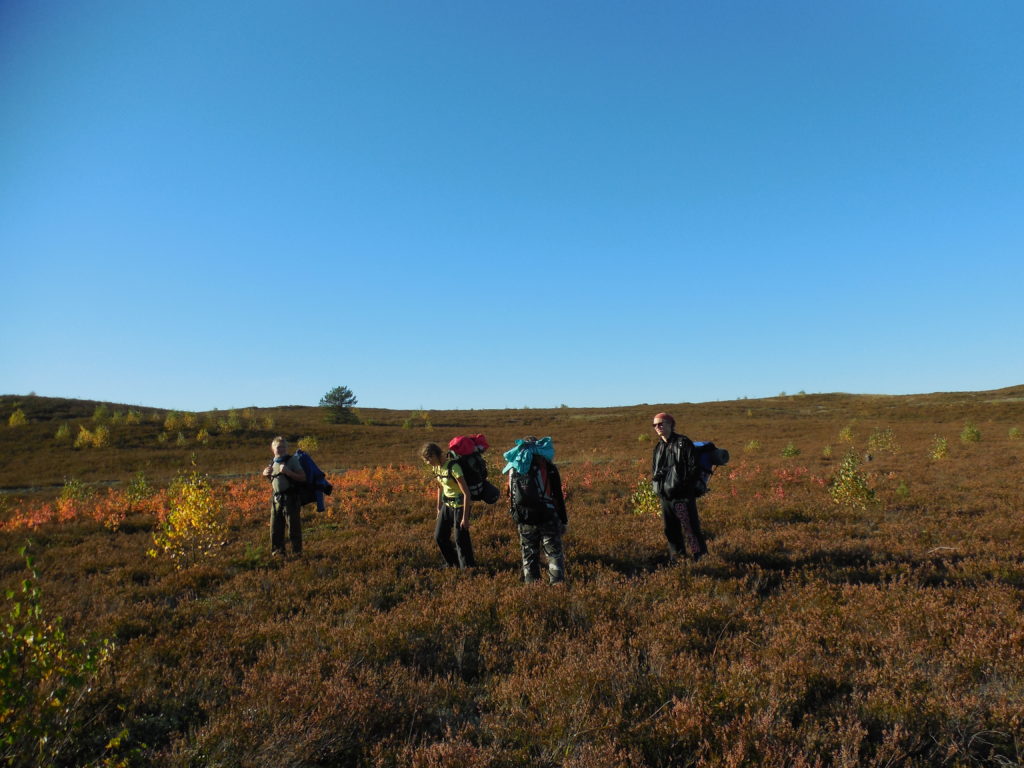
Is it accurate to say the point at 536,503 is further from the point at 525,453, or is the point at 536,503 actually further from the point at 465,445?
the point at 465,445

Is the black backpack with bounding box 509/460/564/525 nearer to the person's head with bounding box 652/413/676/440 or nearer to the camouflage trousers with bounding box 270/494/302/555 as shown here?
the person's head with bounding box 652/413/676/440

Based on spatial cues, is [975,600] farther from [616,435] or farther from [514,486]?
[616,435]

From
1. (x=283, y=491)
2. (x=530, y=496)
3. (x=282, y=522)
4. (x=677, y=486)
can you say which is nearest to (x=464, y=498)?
(x=530, y=496)

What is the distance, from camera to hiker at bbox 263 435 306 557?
8508 mm

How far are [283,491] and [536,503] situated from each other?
470 cm

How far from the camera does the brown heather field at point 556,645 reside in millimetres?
3328

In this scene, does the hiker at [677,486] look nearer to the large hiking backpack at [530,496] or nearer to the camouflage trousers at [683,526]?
the camouflage trousers at [683,526]

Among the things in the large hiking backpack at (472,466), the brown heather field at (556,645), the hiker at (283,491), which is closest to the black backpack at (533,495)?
the large hiking backpack at (472,466)

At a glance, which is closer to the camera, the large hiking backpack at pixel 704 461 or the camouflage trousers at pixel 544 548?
the camouflage trousers at pixel 544 548

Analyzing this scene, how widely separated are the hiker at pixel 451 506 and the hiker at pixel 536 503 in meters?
0.77

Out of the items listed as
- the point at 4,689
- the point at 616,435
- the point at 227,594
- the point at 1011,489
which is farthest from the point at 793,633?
the point at 616,435

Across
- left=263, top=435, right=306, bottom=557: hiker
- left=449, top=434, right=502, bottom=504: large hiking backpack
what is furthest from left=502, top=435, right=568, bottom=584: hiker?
left=263, top=435, right=306, bottom=557: hiker

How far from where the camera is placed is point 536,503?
645 centimetres

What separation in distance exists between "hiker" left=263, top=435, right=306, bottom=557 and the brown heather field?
571mm
